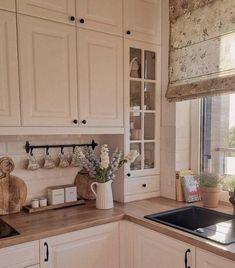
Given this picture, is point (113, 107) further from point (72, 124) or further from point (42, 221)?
point (42, 221)

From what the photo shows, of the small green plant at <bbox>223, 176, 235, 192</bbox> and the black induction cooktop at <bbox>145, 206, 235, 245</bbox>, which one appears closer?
the black induction cooktop at <bbox>145, 206, 235, 245</bbox>

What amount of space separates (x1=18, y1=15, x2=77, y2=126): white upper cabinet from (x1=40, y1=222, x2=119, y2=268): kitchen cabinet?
669 mm

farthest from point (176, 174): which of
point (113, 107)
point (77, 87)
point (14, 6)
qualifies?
point (14, 6)

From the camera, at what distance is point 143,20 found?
6.65ft

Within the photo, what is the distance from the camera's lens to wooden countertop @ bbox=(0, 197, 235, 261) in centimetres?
132

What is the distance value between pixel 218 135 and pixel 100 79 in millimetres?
953

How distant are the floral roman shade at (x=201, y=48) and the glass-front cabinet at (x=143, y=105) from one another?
0.14m

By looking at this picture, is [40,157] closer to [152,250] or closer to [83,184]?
[83,184]

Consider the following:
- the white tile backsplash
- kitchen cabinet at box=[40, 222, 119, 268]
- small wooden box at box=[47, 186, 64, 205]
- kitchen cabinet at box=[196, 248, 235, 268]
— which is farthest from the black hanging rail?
kitchen cabinet at box=[196, 248, 235, 268]

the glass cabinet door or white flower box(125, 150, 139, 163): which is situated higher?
the glass cabinet door

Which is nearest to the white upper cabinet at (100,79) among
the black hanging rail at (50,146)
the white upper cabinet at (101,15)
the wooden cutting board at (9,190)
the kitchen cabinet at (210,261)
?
the white upper cabinet at (101,15)

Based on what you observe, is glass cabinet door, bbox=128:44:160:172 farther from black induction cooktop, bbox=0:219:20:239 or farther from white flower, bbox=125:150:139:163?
black induction cooktop, bbox=0:219:20:239

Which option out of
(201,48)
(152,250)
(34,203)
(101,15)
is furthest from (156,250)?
(101,15)

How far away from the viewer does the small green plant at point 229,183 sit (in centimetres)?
176
